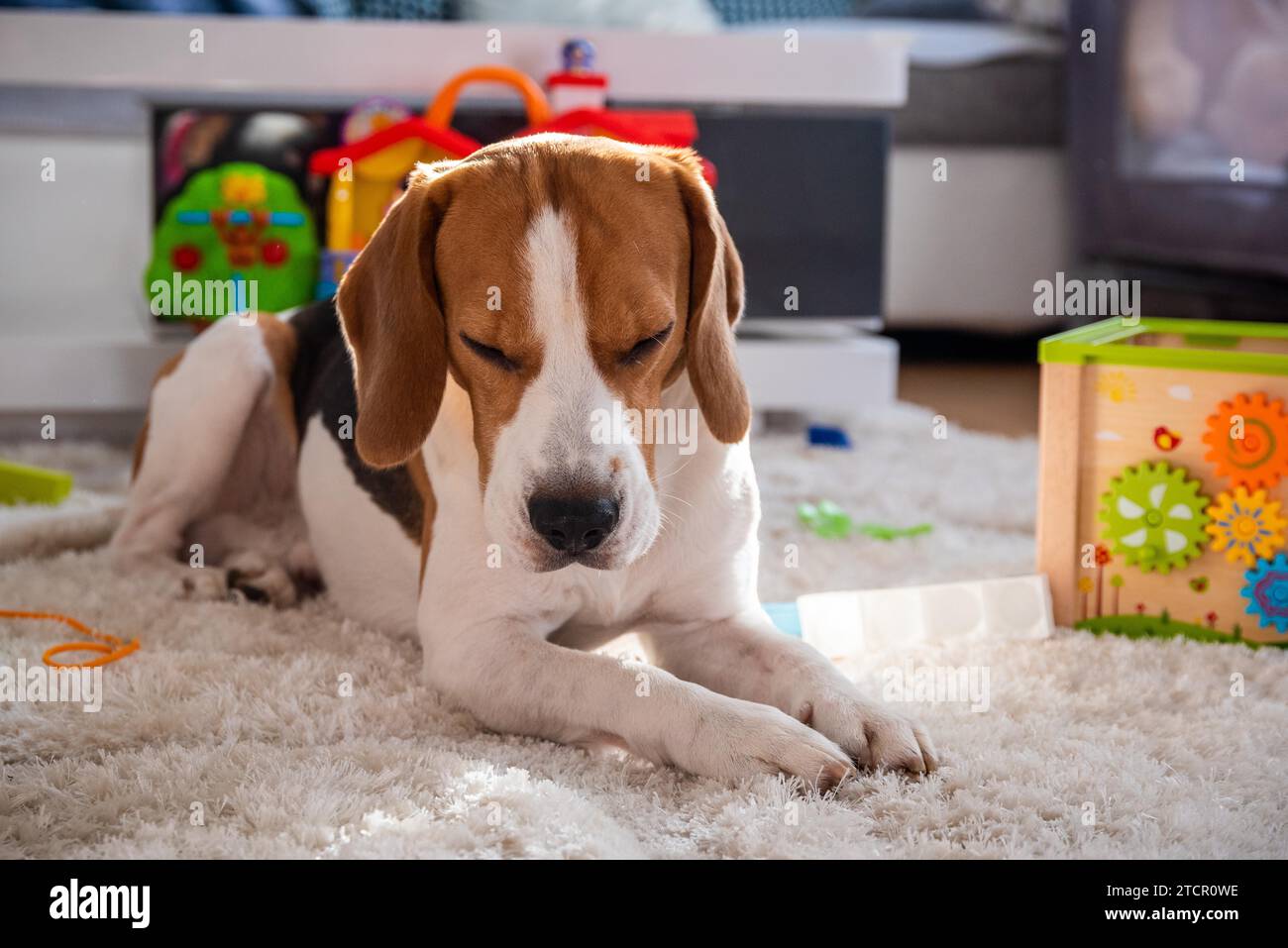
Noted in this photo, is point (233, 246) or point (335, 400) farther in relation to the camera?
point (233, 246)

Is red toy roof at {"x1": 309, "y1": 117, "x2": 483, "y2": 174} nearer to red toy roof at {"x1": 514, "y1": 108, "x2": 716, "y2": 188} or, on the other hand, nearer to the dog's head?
red toy roof at {"x1": 514, "y1": 108, "x2": 716, "y2": 188}

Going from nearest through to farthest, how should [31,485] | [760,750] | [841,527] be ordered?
[760,750] < [841,527] < [31,485]

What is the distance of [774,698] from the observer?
2.09 m

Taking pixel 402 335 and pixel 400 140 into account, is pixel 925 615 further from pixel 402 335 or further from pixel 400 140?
pixel 400 140

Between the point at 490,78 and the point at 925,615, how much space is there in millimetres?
2493

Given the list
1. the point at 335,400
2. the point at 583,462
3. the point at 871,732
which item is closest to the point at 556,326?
the point at 583,462

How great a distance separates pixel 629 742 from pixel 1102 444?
4.03 feet

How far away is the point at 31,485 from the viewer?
12.2 feet

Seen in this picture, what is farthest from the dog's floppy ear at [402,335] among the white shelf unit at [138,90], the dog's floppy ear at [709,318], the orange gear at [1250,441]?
the white shelf unit at [138,90]

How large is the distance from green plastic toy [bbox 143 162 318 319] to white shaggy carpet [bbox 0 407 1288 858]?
5.85ft

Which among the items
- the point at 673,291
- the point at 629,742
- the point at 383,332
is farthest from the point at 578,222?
the point at 629,742

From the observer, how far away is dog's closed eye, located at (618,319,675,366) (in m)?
1.98

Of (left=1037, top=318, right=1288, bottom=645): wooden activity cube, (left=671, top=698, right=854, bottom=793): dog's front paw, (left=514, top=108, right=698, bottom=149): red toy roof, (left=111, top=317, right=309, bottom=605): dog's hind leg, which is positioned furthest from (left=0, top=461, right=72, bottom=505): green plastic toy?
(left=1037, top=318, right=1288, bottom=645): wooden activity cube
